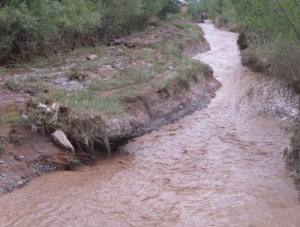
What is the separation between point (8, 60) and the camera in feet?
46.1

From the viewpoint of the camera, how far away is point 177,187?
7.89 metres

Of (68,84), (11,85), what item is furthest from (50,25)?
(11,85)

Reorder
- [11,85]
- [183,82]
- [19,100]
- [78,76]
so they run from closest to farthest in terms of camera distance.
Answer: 1. [19,100]
2. [11,85]
3. [78,76]
4. [183,82]

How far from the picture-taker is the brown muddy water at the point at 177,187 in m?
6.54

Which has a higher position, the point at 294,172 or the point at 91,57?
the point at 91,57

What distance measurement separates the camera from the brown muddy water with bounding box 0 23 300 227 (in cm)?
654

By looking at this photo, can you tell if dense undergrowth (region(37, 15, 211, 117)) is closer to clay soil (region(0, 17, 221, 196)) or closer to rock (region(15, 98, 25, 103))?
clay soil (region(0, 17, 221, 196))

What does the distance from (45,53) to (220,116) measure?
7.40 metres

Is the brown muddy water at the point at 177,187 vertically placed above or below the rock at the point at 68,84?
below

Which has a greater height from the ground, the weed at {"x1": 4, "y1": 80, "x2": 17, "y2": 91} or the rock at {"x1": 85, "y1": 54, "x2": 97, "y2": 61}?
the rock at {"x1": 85, "y1": 54, "x2": 97, "y2": 61}

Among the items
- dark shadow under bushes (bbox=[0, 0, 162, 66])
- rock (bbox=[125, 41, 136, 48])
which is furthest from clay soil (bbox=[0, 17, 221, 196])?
dark shadow under bushes (bbox=[0, 0, 162, 66])

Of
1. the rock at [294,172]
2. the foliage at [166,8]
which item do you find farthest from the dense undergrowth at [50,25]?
the foliage at [166,8]

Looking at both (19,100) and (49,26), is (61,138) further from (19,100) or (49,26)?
(49,26)

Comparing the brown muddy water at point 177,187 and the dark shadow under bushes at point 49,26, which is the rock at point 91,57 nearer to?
the dark shadow under bushes at point 49,26
